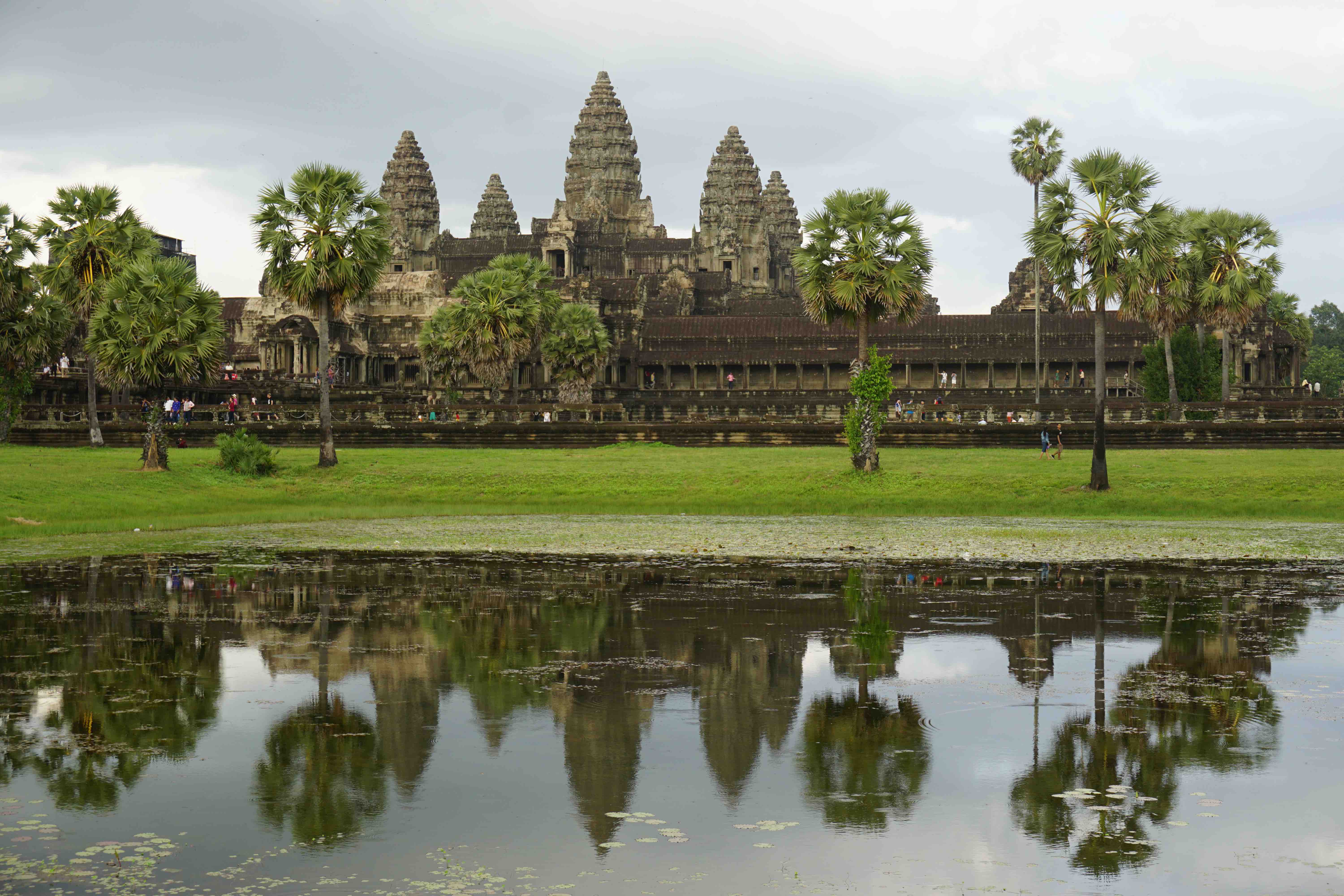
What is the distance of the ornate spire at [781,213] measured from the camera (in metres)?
141

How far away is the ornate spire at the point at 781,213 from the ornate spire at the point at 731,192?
30.6 feet

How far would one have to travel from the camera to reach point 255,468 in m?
40.0

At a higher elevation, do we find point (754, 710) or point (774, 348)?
point (774, 348)

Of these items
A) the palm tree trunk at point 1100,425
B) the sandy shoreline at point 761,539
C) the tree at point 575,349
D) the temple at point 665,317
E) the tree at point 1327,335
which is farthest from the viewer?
the tree at point 1327,335

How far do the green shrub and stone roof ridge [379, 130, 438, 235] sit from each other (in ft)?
287

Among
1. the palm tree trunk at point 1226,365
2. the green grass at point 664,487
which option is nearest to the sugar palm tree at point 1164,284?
the palm tree trunk at point 1226,365

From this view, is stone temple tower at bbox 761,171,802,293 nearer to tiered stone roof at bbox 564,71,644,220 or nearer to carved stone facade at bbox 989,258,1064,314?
tiered stone roof at bbox 564,71,644,220

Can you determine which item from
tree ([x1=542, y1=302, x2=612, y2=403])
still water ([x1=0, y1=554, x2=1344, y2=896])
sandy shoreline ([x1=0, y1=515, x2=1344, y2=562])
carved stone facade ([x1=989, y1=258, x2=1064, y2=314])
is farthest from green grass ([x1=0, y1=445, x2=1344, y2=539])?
carved stone facade ([x1=989, y1=258, x2=1064, y2=314])

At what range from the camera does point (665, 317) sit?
94.9 m

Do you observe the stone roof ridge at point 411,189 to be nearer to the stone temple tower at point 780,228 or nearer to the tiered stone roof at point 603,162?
the tiered stone roof at point 603,162

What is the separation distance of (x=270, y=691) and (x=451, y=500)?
82.4ft

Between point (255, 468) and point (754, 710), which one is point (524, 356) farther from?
point (754, 710)

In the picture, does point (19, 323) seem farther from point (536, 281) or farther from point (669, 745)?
point (669, 745)

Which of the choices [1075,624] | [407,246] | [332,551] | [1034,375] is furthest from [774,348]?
[1075,624]
